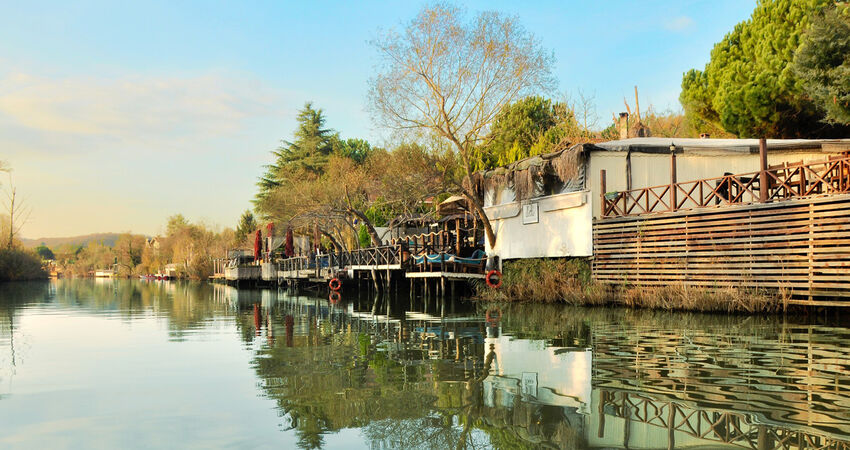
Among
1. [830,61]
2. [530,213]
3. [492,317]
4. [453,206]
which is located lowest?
[492,317]

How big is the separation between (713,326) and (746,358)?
15.3 feet

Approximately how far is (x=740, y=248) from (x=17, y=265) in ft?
258

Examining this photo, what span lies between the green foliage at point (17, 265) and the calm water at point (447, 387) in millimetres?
66508

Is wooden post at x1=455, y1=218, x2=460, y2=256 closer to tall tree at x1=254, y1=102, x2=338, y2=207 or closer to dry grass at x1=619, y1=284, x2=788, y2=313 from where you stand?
dry grass at x1=619, y1=284, x2=788, y2=313

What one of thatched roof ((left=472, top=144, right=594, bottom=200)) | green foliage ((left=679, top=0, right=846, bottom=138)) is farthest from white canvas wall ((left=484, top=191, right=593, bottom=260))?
green foliage ((left=679, top=0, right=846, bottom=138))

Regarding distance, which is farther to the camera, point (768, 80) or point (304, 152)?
point (304, 152)

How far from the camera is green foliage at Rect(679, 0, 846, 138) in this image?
2941 cm

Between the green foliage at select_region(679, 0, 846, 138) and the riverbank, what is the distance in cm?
1250

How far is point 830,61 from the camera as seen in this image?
75.3ft

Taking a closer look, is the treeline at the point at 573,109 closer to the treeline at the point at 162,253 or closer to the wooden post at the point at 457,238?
the wooden post at the point at 457,238

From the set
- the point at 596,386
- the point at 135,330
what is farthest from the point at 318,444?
the point at 135,330

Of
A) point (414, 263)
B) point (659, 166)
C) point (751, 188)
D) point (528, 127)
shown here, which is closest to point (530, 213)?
point (659, 166)

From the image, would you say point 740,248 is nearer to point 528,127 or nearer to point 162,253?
point 528,127

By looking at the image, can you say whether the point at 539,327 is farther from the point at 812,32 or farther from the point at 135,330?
the point at 812,32
